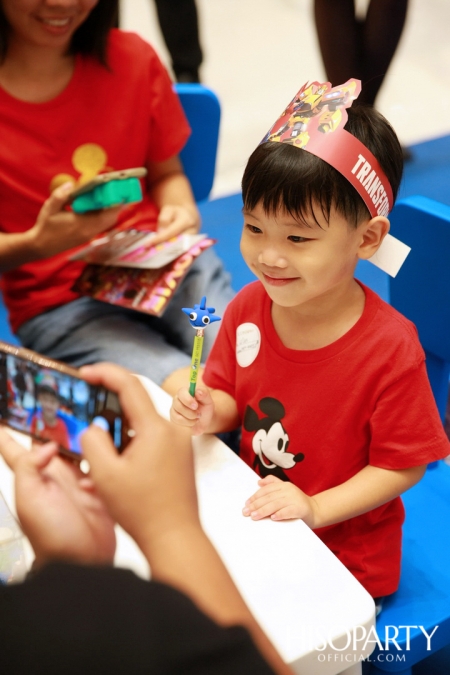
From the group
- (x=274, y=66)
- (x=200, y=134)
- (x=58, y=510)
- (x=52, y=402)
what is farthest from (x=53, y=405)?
(x=274, y=66)

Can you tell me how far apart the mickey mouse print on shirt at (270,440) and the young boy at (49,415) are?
326mm

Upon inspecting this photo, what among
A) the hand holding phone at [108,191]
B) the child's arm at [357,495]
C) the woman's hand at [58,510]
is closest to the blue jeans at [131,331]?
the hand holding phone at [108,191]

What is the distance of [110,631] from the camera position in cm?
40

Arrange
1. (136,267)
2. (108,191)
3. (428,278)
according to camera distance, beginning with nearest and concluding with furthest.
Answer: (428,278), (108,191), (136,267)

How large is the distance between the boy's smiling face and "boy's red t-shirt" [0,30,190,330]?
1.85ft

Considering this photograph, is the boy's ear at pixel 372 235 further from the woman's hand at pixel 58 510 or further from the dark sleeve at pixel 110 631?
the dark sleeve at pixel 110 631

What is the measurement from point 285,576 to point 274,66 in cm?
312

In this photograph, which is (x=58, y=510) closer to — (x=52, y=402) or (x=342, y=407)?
(x=52, y=402)

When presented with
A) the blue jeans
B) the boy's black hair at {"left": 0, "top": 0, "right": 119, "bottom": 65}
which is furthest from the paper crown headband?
the boy's black hair at {"left": 0, "top": 0, "right": 119, "bottom": 65}

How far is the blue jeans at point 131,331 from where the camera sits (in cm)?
124

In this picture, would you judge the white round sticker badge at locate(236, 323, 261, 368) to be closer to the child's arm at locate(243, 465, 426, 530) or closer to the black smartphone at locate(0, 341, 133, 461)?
the child's arm at locate(243, 465, 426, 530)

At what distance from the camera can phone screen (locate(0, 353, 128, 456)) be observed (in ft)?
2.19

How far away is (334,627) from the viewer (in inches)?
25.7

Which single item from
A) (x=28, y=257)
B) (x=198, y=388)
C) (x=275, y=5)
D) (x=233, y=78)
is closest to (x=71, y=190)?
(x=28, y=257)
